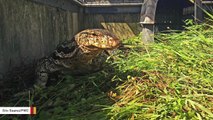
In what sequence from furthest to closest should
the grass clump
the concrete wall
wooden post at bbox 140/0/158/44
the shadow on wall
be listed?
the shadow on wall, wooden post at bbox 140/0/158/44, the concrete wall, the grass clump

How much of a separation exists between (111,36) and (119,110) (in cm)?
108

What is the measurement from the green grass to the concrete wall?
0.86m

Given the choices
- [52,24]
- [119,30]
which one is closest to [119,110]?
[52,24]

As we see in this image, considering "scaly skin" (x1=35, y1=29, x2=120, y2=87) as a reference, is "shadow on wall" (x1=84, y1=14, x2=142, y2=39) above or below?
above

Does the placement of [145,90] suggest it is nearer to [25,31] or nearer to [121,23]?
[25,31]

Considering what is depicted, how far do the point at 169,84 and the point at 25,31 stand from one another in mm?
2789

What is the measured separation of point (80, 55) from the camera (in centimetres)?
399

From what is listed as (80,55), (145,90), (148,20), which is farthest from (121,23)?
(145,90)

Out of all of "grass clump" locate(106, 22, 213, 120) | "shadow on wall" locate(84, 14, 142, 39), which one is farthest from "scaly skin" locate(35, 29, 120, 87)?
"shadow on wall" locate(84, 14, 142, 39)

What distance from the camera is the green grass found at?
2779 millimetres

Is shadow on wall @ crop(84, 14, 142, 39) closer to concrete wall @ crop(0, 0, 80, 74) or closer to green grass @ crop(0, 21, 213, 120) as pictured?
concrete wall @ crop(0, 0, 80, 74)

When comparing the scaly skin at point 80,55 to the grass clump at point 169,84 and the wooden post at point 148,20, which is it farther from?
the wooden post at point 148,20

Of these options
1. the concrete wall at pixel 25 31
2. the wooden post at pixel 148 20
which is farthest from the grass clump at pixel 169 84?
the wooden post at pixel 148 20

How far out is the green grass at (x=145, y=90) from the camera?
9.12ft
